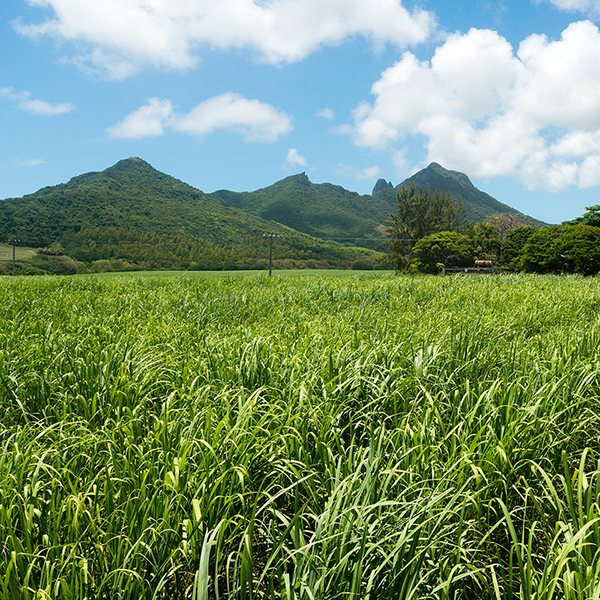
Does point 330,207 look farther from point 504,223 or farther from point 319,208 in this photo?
point 504,223

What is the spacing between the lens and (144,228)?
88188mm

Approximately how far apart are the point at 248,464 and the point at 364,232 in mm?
117351

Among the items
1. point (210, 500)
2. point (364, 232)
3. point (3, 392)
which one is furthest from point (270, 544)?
point (364, 232)

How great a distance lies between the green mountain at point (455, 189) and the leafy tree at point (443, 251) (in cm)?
8490

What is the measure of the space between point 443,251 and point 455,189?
461ft

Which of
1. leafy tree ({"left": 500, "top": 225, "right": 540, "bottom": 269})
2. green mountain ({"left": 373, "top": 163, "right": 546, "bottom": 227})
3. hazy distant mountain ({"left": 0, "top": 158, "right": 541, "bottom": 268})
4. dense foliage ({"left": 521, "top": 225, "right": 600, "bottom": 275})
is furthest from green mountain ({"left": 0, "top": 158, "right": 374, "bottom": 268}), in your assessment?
green mountain ({"left": 373, "top": 163, "right": 546, "bottom": 227})

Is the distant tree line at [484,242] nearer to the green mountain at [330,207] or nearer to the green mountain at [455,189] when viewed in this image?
the green mountain at [330,207]

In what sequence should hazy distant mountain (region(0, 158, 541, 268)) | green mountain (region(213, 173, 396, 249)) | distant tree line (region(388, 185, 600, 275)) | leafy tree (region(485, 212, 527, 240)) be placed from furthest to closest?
green mountain (region(213, 173, 396, 249))
hazy distant mountain (region(0, 158, 541, 268))
leafy tree (region(485, 212, 527, 240))
distant tree line (region(388, 185, 600, 275))

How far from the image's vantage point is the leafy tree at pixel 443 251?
37.7 meters

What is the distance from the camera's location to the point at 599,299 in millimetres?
8430

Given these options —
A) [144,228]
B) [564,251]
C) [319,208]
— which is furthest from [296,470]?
[319,208]

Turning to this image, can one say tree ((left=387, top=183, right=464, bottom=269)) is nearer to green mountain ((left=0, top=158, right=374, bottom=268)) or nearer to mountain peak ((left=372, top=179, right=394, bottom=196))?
green mountain ((left=0, top=158, right=374, bottom=268))

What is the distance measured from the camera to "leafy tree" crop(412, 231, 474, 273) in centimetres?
3766

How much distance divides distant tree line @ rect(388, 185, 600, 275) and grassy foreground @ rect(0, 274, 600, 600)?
2553cm
